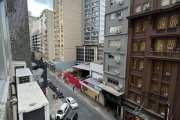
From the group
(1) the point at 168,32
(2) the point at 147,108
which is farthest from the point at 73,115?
(1) the point at 168,32

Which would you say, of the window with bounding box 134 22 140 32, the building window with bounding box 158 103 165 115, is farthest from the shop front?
the window with bounding box 134 22 140 32

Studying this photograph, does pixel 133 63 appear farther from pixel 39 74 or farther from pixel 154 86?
pixel 39 74

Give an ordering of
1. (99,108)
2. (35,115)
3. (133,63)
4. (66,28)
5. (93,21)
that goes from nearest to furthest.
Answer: (35,115) → (133,63) → (99,108) → (66,28) → (93,21)

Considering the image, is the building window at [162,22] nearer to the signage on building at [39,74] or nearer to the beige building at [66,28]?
the signage on building at [39,74]

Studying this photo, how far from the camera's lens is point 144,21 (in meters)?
13.5

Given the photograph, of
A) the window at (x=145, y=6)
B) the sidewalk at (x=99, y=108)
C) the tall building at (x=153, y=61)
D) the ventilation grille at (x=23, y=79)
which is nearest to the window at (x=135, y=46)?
the tall building at (x=153, y=61)

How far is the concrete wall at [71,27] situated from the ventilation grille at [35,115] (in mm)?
38784

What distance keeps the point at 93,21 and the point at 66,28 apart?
12.7 meters

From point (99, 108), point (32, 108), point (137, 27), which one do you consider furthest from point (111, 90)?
point (32, 108)

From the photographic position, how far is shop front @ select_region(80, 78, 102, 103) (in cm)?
2125

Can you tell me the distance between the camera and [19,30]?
1664 cm

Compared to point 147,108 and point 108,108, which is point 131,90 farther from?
point 108,108

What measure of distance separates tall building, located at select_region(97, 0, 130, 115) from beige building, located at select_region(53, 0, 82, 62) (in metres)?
27.2

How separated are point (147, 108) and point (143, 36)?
8.90 metres
